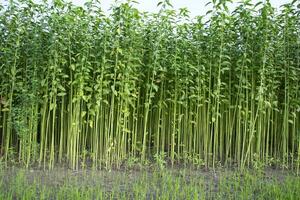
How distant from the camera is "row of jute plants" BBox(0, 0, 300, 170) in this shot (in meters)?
5.35

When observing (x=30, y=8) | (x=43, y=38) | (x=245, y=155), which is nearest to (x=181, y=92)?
(x=245, y=155)

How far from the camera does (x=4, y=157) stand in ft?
18.8

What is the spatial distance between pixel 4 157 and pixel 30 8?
2.55 metres

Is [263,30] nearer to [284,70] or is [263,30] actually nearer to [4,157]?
[284,70]

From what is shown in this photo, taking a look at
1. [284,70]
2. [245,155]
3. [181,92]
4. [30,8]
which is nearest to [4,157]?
[30,8]

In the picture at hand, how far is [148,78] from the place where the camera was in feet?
19.1

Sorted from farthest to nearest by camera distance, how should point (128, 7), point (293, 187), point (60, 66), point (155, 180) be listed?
point (60, 66)
point (128, 7)
point (155, 180)
point (293, 187)

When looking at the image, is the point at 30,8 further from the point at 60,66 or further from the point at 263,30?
the point at 263,30

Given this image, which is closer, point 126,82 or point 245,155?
point 126,82

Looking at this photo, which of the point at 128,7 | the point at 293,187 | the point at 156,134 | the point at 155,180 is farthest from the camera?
the point at 156,134

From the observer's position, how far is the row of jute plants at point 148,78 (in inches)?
211

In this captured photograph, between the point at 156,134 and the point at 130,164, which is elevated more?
the point at 156,134

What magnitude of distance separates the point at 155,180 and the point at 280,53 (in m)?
3.12

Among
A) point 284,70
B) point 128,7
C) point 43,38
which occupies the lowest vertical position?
point 284,70
